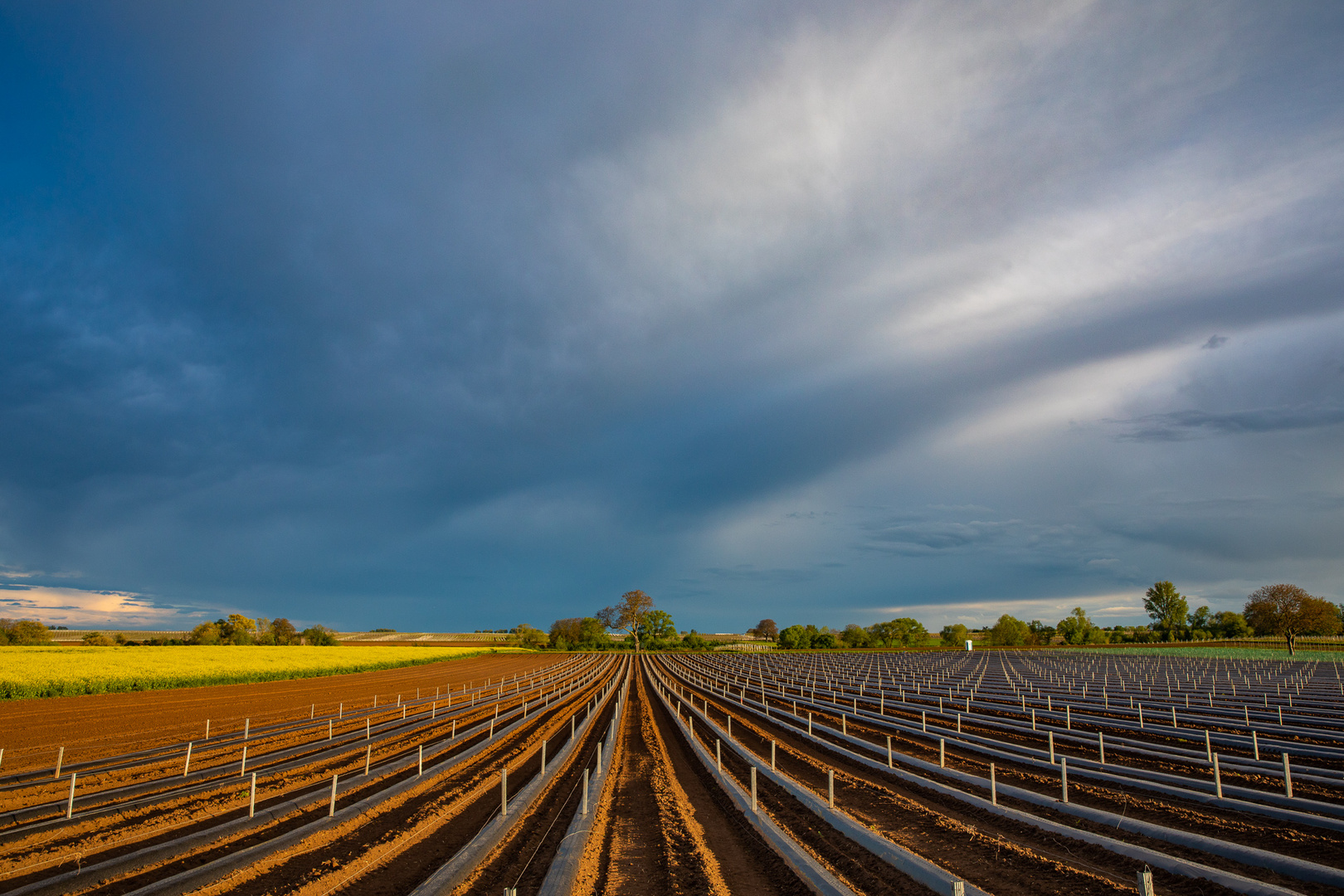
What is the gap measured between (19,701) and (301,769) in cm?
3997

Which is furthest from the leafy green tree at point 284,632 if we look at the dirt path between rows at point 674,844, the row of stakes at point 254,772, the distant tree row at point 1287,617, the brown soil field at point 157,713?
the distant tree row at point 1287,617

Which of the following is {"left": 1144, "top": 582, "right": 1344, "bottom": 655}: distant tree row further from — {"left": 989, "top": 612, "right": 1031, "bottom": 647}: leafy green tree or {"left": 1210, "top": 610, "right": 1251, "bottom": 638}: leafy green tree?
{"left": 989, "top": 612, "right": 1031, "bottom": 647}: leafy green tree

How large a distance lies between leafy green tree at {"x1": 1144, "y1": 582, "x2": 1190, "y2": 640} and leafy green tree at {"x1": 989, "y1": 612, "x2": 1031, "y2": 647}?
30.5 meters

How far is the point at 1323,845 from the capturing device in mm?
12289

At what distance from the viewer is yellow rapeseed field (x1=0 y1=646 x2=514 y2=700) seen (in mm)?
47438

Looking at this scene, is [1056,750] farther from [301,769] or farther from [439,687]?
[439,687]

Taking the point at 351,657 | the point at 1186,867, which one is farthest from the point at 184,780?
the point at 351,657

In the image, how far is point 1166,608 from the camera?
157 m

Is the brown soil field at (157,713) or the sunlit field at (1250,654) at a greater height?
the brown soil field at (157,713)

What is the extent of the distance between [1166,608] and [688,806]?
187 m

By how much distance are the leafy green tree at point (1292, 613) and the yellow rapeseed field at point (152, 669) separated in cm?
13816

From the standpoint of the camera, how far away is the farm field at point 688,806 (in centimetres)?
1110

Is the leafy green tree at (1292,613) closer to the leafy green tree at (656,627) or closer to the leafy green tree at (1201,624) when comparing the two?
the leafy green tree at (1201,624)

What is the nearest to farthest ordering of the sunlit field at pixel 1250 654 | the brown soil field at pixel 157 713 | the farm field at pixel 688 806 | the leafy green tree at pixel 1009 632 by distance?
the farm field at pixel 688 806, the brown soil field at pixel 157 713, the sunlit field at pixel 1250 654, the leafy green tree at pixel 1009 632
